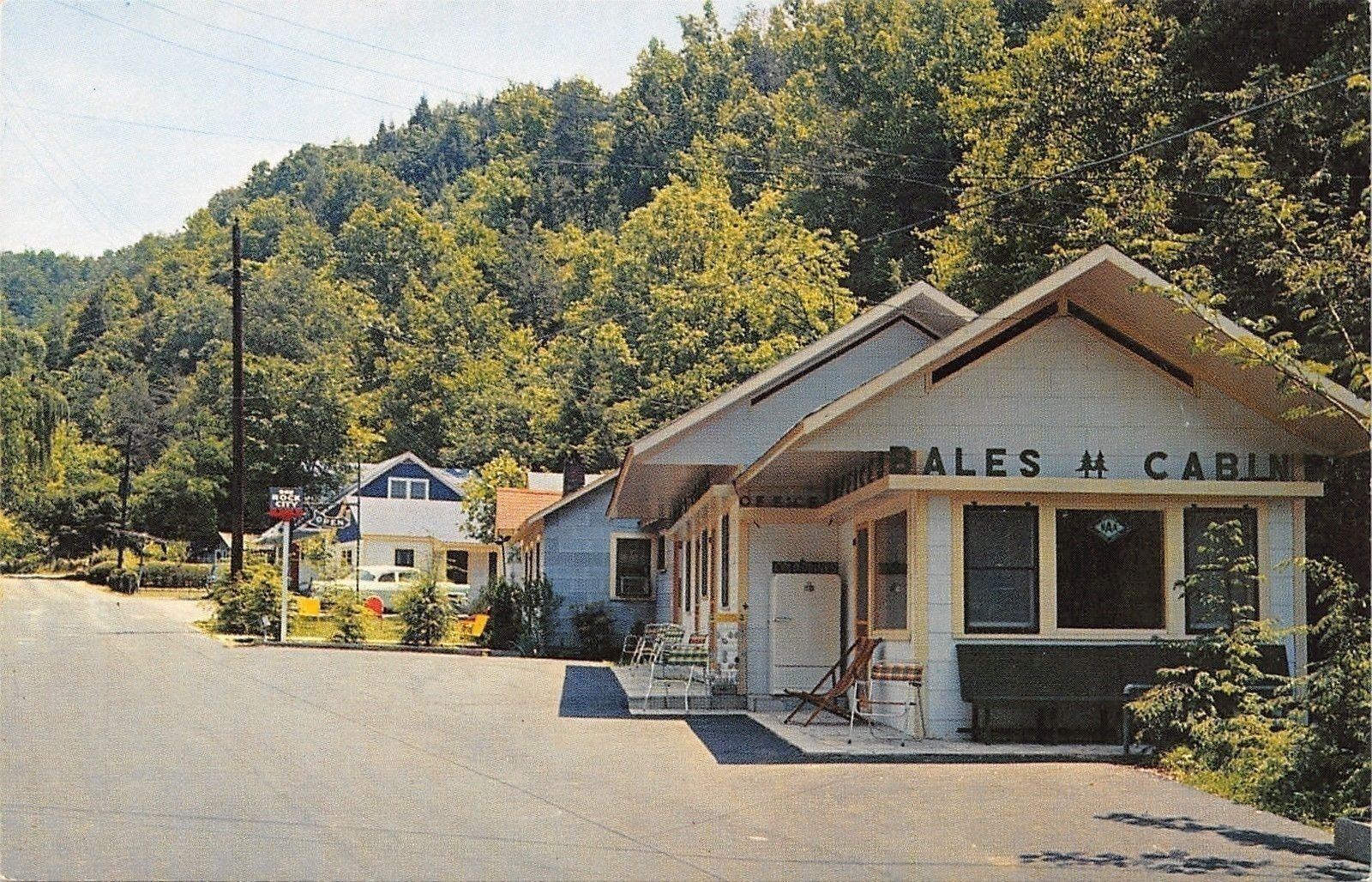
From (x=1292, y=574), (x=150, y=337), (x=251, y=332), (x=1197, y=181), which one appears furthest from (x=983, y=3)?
(x=150, y=337)

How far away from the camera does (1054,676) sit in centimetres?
1586

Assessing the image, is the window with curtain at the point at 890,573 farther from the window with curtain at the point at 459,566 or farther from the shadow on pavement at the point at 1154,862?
the window with curtain at the point at 459,566

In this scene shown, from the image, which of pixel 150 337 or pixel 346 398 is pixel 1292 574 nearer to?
pixel 346 398

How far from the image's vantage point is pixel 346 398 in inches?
3118

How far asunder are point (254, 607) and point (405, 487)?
3470cm

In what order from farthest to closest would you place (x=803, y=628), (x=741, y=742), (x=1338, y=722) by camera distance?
1. (x=803, y=628)
2. (x=741, y=742)
3. (x=1338, y=722)

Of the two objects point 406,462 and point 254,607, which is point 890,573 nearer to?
point 254,607

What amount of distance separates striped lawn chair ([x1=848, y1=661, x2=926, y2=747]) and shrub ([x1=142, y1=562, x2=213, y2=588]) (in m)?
57.3

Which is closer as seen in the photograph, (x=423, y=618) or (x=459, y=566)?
(x=423, y=618)

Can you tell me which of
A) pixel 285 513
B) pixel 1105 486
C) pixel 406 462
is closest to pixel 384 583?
pixel 406 462

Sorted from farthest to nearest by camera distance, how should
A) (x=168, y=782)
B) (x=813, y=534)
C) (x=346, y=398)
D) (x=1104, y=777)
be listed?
1. (x=346, y=398)
2. (x=813, y=534)
3. (x=1104, y=777)
4. (x=168, y=782)

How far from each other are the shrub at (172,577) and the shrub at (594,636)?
133 feet

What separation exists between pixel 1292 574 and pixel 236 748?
10.6 metres

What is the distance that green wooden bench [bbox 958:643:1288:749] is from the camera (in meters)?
15.7
